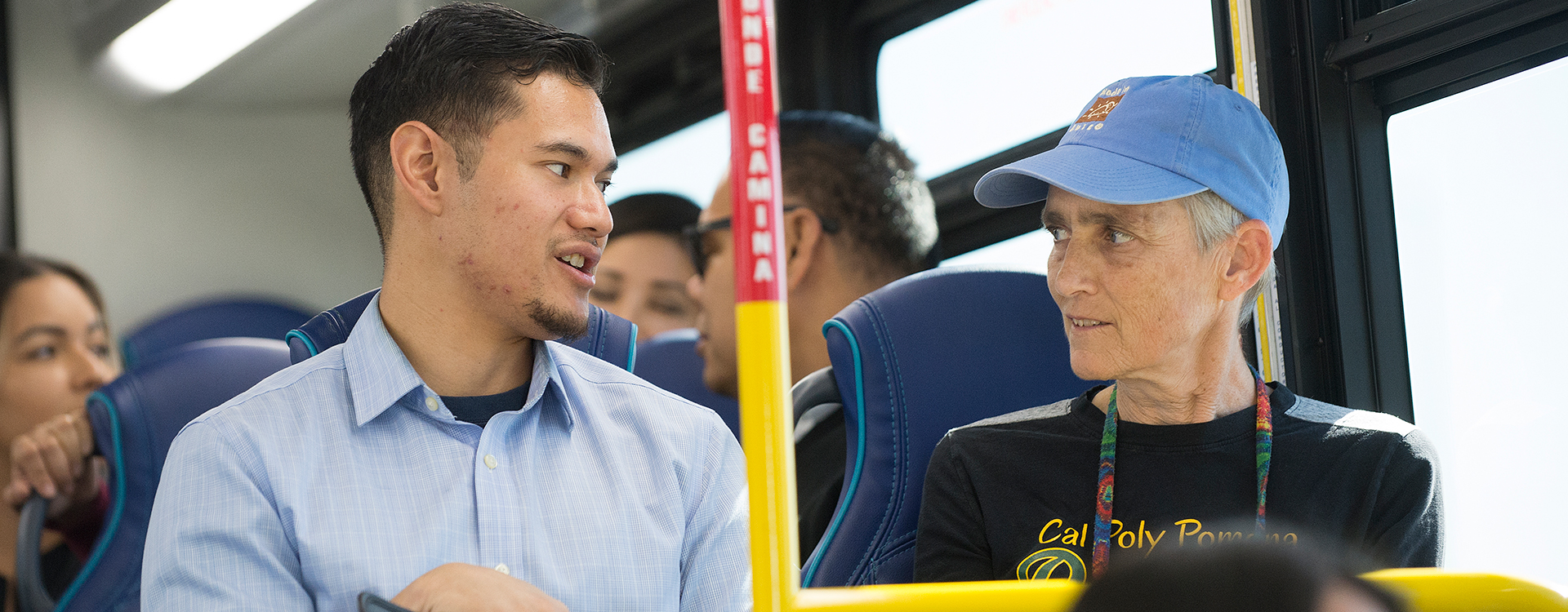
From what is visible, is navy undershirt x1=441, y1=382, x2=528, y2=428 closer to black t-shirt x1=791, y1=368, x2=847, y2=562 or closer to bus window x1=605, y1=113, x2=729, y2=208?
black t-shirt x1=791, y1=368, x2=847, y2=562

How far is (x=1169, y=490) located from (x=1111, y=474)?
64 mm

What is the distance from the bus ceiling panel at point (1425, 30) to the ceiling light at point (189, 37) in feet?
11.5

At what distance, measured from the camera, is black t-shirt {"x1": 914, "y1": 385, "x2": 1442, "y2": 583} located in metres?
1.29

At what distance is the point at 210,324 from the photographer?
4.54m

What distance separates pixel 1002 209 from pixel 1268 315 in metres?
1.11

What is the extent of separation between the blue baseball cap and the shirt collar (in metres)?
0.55

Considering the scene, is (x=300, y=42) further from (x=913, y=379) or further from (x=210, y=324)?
(x=913, y=379)

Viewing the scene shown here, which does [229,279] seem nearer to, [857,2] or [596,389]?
[857,2]

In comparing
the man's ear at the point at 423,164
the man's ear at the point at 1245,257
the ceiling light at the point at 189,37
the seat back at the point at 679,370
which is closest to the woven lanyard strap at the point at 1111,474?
the man's ear at the point at 1245,257

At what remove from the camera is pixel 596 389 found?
1.41 meters

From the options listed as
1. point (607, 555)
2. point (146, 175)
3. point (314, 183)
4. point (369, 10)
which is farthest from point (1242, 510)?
point (146, 175)

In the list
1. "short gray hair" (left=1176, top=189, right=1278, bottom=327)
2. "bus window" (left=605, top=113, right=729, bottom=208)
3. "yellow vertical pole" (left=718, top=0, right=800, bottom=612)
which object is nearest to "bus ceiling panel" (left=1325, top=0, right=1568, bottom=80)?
"short gray hair" (left=1176, top=189, right=1278, bottom=327)

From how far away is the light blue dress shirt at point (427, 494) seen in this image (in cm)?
112

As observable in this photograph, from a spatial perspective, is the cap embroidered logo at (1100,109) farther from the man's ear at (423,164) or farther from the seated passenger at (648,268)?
the seated passenger at (648,268)
